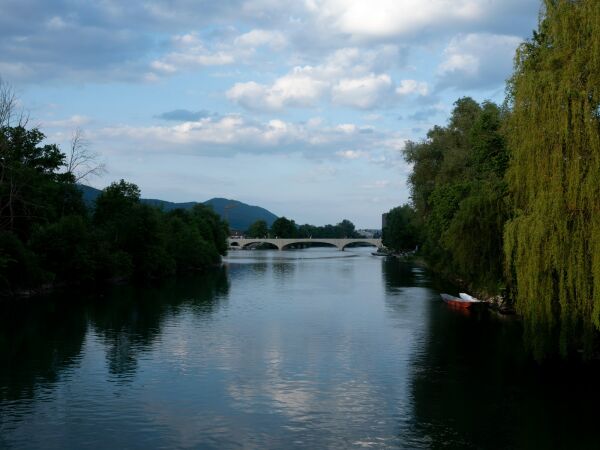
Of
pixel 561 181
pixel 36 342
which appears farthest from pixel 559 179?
pixel 36 342

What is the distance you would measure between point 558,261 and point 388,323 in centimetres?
1890

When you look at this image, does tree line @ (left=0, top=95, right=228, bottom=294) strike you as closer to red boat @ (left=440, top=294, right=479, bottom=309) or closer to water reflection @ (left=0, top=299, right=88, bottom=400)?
water reflection @ (left=0, top=299, right=88, bottom=400)

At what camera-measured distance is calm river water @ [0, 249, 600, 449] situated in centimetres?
1778

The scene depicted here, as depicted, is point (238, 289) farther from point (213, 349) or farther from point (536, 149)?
point (536, 149)

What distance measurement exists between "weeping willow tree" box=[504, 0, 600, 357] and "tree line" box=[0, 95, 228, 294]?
37.8 metres

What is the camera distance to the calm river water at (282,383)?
Answer: 1778 centimetres

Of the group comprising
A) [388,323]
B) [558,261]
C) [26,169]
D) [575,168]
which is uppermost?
[26,169]

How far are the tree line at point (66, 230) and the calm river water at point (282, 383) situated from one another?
10.3 metres

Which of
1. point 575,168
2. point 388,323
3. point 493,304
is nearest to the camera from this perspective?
point 575,168

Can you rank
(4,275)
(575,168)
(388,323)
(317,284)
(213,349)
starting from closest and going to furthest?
(575,168) < (213,349) < (388,323) < (4,275) < (317,284)

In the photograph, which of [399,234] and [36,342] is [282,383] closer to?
[36,342]

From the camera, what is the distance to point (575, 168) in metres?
20.3

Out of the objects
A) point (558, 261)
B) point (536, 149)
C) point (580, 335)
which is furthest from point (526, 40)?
point (580, 335)

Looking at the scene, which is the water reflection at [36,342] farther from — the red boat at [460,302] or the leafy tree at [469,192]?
the red boat at [460,302]
